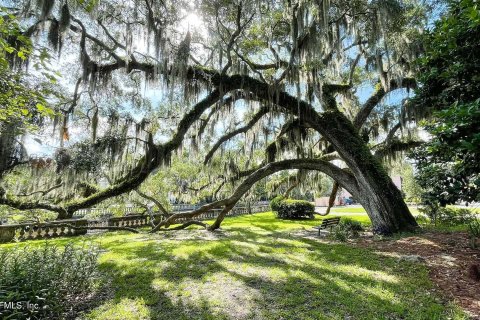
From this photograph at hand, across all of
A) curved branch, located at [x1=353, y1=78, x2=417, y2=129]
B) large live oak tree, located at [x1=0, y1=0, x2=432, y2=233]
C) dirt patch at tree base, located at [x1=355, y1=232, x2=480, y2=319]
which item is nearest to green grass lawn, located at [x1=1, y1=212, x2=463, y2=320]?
dirt patch at tree base, located at [x1=355, y1=232, x2=480, y2=319]

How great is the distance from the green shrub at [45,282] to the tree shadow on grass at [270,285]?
57cm

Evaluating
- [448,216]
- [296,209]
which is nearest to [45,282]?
[448,216]

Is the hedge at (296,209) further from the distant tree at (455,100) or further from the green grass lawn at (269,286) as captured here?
the distant tree at (455,100)

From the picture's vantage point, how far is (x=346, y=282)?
429 cm

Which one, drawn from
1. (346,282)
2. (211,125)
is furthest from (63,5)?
(346,282)

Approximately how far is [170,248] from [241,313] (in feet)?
14.6

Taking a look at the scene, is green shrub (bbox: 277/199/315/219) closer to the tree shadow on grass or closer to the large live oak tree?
the large live oak tree

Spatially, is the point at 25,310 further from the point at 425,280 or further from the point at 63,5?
the point at 63,5

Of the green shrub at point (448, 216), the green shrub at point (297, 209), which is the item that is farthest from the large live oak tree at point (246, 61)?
the green shrub at point (297, 209)

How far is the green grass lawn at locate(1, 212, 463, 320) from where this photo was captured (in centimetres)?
342

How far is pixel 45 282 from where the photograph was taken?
3.54m

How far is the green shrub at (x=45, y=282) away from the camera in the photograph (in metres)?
3.13

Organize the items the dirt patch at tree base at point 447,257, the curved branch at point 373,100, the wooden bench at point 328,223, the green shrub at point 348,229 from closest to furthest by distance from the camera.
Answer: the dirt patch at tree base at point 447,257 < the green shrub at point 348,229 < the wooden bench at point 328,223 < the curved branch at point 373,100

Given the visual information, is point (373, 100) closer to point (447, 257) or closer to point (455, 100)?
point (447, 257)
